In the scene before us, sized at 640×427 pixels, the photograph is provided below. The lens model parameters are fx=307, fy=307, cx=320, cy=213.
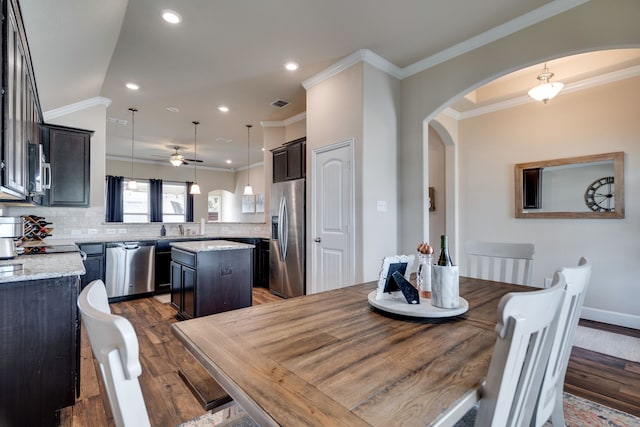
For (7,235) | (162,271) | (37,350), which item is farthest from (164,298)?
(37,350)

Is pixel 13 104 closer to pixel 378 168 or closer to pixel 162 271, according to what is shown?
pixel 378 168

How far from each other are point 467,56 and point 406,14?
918 millimetres

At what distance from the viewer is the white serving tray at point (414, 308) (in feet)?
4.05

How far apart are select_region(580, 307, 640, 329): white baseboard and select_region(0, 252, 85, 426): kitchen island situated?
193 inches

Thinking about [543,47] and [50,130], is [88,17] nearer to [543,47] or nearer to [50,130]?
[50,130]

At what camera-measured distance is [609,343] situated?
291cm

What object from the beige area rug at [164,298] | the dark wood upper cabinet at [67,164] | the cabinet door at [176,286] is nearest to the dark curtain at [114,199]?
the beige area rug at [164,298]

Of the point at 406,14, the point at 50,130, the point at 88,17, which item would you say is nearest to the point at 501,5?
the point at 406,14

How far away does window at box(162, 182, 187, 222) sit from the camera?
9414 mm

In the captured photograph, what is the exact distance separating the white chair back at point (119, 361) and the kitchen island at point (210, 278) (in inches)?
113

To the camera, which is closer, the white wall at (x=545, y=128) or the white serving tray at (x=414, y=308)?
the white serving tray at (x=414, y=308)

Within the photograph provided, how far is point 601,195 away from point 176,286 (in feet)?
16.9

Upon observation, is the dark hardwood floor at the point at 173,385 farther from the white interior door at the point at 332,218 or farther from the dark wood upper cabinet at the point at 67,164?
the dark wood upper cabinet at the point at 67,164

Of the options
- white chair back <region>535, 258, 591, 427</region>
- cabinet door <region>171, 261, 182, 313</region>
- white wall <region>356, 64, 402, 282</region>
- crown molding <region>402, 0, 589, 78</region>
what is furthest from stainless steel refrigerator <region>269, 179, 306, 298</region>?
white chair back <region>535, 258, 591, 427</region>
